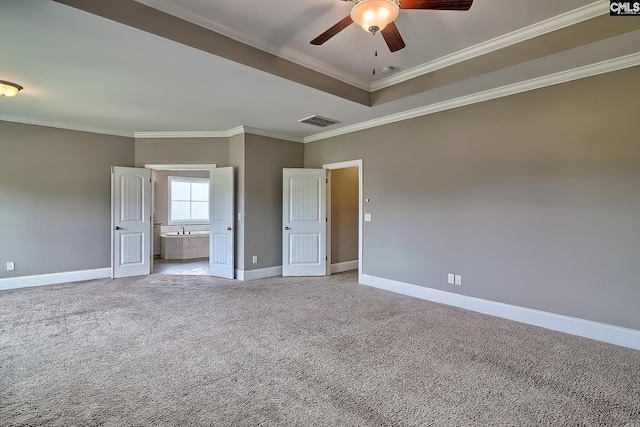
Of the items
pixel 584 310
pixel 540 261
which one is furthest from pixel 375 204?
pixel 584 310

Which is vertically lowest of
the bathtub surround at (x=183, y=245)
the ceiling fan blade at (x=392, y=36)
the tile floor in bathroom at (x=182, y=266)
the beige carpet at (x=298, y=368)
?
the beige carpet at (x=298, y=368)

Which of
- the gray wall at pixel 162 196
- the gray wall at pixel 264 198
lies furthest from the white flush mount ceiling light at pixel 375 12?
the gray wall at pixel 162 196

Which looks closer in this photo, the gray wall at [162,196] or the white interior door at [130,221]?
the white interior door at [130,221]

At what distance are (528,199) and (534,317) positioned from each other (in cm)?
130

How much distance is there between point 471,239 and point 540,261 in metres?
0.76

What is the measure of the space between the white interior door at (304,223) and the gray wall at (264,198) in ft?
0.58

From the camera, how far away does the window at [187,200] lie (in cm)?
866

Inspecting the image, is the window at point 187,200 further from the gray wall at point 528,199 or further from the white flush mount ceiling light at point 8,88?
the gray wall at point 528,199

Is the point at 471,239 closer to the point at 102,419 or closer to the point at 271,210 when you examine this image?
the point at 271,210

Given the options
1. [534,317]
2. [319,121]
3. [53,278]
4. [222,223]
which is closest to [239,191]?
[222,223]

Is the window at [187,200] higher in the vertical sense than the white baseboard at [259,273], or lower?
higher

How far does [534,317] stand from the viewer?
135 inches

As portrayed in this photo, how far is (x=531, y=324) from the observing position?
3434 millimetres

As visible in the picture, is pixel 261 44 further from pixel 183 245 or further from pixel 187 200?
pixel 187 200
